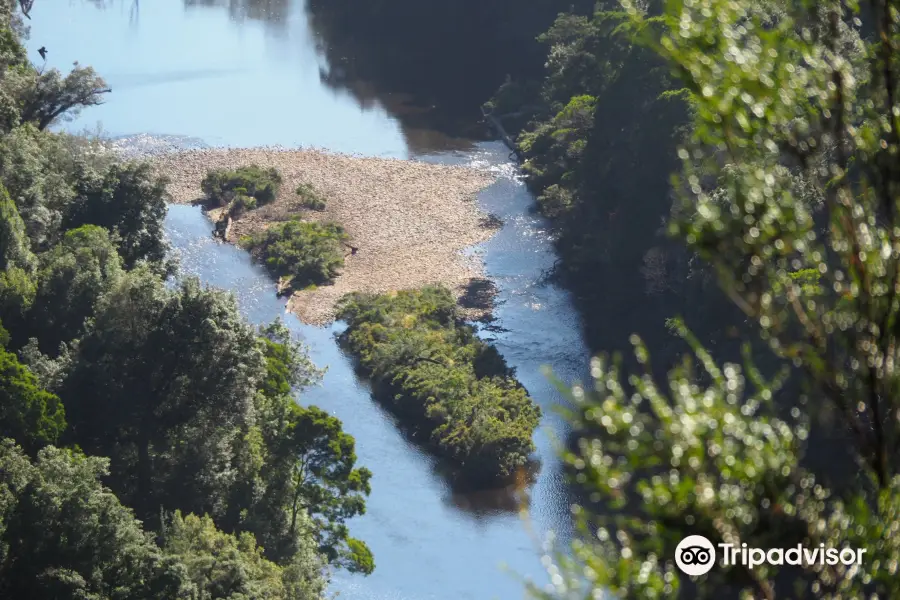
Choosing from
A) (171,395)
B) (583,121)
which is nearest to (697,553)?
(171,395)

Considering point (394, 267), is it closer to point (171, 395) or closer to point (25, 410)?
point (171, 395)

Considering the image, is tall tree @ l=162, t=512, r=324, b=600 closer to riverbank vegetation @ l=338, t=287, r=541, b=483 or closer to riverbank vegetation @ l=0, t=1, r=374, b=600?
riverbank vegetation @ l=0, t=1, r=374, b=600

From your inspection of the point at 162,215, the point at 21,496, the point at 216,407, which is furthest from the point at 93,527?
the point at 162,215

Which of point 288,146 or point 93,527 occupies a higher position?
point 93,527

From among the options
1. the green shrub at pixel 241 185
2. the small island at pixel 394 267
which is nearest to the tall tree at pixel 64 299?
the small island at pixel 394 267

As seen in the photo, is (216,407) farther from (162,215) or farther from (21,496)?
(162,215)

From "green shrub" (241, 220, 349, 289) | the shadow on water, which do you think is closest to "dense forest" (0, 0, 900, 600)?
"green shrub" (241, 220, 349, 289)

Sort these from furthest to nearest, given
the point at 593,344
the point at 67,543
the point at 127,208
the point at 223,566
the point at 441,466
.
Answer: the point at 593,344, the point at 127,208, the point at 441,466, the point at 223,566, the point at 67,543
